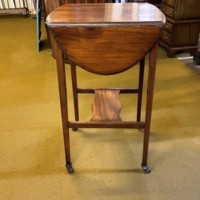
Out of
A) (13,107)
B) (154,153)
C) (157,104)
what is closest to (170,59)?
(157,104)

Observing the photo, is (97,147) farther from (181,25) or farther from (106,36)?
(181,25)

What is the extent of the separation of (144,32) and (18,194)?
43.2 inches

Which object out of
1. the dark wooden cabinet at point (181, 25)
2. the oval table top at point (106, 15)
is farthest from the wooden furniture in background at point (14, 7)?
the oval table top at point (106, 15)

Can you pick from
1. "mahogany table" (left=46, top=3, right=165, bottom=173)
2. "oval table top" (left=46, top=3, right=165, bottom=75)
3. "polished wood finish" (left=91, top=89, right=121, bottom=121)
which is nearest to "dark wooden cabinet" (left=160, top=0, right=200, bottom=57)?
"polished wood finish" (left=91, top=89, right=121, bottom=121)

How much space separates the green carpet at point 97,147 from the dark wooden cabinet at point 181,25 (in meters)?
0.48

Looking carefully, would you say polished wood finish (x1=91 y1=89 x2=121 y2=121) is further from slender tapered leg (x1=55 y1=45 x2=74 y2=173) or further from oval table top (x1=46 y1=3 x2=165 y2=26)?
oval table top (x1=46 y1=3 x2=165 y2=26)

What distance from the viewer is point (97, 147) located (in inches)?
69.2

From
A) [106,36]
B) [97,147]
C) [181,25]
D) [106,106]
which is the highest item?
[106,36]

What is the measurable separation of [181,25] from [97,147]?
6.25 ft

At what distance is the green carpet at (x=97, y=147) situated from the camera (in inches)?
57.1

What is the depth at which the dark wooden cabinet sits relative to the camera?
2.81 meters

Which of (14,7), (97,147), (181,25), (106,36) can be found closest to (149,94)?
(106,36)

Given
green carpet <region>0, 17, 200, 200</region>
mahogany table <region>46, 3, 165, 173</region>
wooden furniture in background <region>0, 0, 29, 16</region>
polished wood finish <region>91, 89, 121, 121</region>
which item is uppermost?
mahogany table <region>46, 3, 165, 173</region>

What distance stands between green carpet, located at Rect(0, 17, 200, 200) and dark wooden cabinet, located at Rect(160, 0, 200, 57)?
0.48 meters
